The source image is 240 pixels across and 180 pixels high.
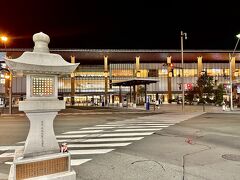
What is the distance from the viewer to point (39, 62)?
584 centimetres

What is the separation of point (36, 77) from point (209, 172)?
543cm

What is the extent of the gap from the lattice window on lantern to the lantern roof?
0.70 ft

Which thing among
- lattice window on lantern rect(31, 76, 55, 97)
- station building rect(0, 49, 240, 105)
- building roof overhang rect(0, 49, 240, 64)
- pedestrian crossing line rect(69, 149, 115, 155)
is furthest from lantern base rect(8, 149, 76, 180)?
station building rect(0, 49, 240, 105)

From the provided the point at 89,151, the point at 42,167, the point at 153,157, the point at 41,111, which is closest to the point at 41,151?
the point at 42,167

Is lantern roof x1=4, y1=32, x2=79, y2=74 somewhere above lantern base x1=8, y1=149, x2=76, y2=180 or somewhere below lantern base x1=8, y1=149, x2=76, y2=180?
above

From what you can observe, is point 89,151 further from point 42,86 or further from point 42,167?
point 42,86

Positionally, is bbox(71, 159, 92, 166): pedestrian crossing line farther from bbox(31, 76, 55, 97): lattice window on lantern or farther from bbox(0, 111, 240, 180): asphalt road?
bbox(31, 76, 55, 97): lattice window on lantern

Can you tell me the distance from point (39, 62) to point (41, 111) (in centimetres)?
122

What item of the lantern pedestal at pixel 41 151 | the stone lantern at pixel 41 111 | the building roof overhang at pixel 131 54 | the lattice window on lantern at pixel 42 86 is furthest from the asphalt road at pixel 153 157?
the building roof overhang at pixel 131 54

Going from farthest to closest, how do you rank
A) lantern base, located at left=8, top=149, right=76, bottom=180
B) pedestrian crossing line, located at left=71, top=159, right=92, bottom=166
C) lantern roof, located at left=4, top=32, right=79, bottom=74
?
pedestrian crossing line, located at left=71, top=159, right=92, bottom=166 → lantern roof, located at left=4, top=32, right=79, bottom=74 → lantern base, located at left=8, top=149, right=76, bottom=180

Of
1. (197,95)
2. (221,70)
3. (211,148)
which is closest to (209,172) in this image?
(211,148)

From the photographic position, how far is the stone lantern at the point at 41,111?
5453 mm

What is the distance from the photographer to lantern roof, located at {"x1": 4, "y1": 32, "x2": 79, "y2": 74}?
221 inches

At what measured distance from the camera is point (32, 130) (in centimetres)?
575
